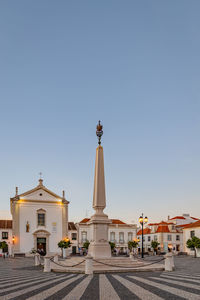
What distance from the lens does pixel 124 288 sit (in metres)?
9.51

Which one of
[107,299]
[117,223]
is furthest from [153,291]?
[117,223]

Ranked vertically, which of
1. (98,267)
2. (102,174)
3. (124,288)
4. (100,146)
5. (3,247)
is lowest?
(3,247)

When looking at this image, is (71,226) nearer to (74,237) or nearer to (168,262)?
(74,237)

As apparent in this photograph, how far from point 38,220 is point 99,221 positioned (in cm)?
3330

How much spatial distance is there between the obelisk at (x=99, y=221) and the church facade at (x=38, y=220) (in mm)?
31173

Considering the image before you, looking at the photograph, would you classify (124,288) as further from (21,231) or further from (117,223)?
(117,223)

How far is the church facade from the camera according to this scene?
48.1 metres

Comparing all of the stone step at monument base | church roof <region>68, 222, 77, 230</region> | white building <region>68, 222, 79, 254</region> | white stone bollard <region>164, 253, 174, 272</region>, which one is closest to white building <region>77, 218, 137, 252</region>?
church roof <region>68, 222, 77, 230</region>

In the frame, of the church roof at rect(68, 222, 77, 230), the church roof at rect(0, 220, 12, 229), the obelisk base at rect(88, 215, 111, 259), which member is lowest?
the church roof at rect(68, 222, 77, 230)

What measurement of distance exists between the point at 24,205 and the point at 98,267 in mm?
35556

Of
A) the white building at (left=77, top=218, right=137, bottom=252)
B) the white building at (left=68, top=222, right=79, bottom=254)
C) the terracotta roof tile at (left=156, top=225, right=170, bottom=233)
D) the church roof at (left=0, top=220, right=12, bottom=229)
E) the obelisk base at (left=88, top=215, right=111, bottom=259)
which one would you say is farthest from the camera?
the terracotta roof tile at (left=156, top=225, right=170, bottom=233)

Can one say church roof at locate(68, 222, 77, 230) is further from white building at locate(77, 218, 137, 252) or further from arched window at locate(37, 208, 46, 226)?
arched window at locate(37, 208, 46, 226)

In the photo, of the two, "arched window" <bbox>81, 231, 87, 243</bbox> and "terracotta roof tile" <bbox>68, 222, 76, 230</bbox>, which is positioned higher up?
"terracotta roof tile" <bbox>68, 222, 76, 230</bbox>

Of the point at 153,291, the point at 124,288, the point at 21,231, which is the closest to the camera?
the point at 153,291
